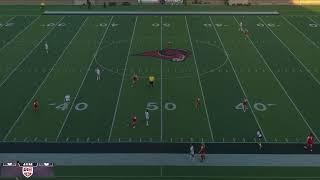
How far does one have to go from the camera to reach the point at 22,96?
3005 centimetres

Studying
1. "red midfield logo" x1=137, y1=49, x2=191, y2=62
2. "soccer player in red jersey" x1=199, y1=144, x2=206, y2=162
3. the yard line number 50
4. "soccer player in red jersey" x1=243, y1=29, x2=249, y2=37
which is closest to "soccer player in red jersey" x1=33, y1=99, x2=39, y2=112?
the yard line number 50

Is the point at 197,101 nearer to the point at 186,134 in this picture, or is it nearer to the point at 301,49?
the point at 186,134

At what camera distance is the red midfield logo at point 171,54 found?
3650cm

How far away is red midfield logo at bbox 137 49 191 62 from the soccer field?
0.15 metres

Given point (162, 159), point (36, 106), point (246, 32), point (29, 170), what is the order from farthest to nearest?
point (246, 32), point (36, 106), point (162, 159), point (29, 170)

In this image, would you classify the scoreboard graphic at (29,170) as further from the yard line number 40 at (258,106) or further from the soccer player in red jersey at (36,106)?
the yard line number 40 at (258,106)

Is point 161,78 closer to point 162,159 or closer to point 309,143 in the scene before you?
point 162,159

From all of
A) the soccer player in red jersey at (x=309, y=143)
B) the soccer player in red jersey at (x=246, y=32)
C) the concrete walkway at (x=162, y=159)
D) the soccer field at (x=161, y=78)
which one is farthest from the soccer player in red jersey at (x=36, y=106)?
the soccer player in red jersey at (x=246, y=32)

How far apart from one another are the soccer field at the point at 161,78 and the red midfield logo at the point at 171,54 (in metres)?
0.15

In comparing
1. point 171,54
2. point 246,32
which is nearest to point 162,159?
point 171,54

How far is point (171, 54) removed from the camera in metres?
37.3

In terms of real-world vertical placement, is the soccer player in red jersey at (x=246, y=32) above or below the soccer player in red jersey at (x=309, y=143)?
below

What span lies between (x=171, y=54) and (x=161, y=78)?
5.07m

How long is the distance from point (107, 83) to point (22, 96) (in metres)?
5.39
